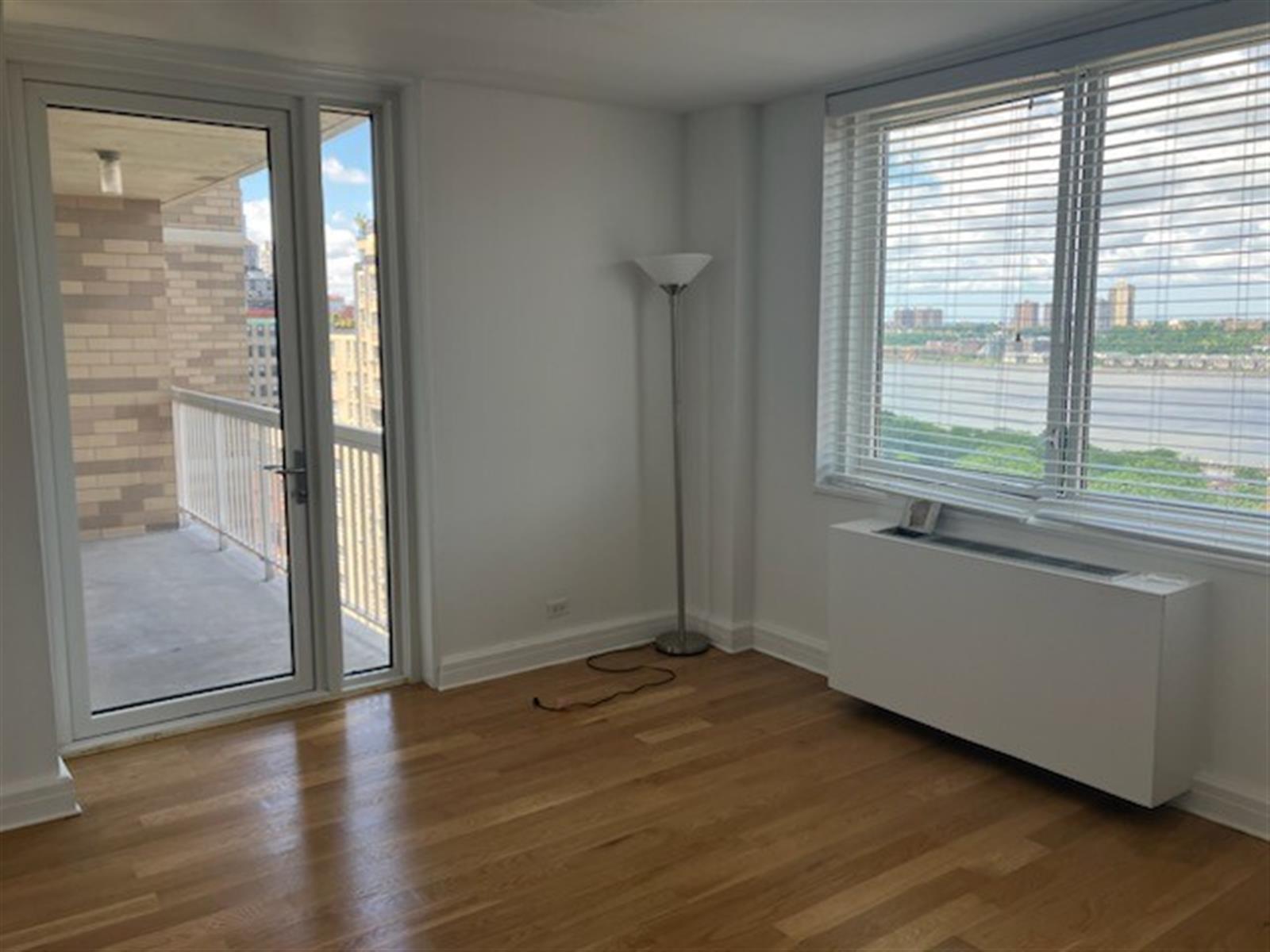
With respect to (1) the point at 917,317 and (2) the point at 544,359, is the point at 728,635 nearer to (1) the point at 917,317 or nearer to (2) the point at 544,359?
(2) the point at 544,359

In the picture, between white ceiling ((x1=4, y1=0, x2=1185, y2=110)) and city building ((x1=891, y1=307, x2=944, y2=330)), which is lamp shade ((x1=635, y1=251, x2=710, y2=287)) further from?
city building ((x1=891, y1=307, x2=944, y2=330))

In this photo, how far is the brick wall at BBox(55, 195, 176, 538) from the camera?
11.3ft

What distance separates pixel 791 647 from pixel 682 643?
1.59 feet

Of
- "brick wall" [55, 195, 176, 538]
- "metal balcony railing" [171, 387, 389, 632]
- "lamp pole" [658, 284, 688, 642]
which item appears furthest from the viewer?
"lamp pole" [658, 284, 688, 642]

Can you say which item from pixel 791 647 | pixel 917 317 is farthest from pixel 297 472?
pixel 917 317

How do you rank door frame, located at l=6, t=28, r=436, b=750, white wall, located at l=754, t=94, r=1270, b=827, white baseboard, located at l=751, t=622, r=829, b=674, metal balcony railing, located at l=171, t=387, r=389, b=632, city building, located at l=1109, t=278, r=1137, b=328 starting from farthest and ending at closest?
white baseboard, located at l=751, t=622, r=829, b=674, white wall, located at l=754, t=94, r=1270, b=827, metal balcony railing, located at l=171, t=387, r=389, b=632, door frame, located at l=6, t=28, r=436, b=750, city building, located at l=1109, t=278, r=1137, b=328

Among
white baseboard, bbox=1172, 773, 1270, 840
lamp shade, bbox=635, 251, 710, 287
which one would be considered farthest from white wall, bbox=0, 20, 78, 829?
white baseboard, bbox=1172, 773, 1270, 840

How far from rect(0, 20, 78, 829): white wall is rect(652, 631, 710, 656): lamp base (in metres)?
2.38

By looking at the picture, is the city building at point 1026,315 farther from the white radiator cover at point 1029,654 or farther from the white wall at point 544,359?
the white wall at point 544,359

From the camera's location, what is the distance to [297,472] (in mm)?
3904

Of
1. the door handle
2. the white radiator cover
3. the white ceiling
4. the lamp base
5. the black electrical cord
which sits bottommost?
the black electrical cord

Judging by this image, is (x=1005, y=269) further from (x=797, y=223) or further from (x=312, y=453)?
(x=312, y=453)

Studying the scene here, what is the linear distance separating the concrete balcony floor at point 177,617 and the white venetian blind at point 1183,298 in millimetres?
3038

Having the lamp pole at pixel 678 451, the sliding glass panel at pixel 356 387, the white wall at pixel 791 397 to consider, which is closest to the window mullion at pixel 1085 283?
the white wall at pixel 791 397
